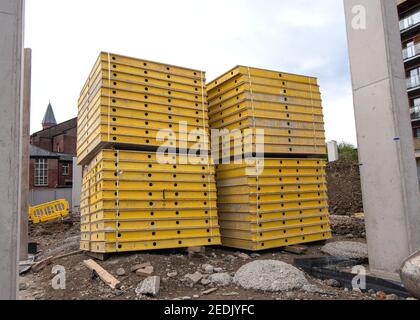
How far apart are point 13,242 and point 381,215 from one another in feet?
17.8

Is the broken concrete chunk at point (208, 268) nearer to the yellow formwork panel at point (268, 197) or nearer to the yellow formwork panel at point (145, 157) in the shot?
the yellow formwork panel at point (268, 197)

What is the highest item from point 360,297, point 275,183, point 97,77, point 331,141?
point 331,141

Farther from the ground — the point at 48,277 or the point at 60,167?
the point at 60,167

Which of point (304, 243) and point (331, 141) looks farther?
point (331, 141)

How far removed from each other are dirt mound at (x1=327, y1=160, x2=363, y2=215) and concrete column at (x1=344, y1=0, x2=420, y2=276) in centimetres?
1801

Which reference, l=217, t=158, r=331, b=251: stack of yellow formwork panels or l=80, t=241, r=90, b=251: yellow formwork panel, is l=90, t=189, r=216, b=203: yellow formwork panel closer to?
l=217, t=158, r=331, b=251: stack of yellow formwork panels

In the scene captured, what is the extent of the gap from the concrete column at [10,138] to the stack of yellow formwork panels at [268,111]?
179 inches

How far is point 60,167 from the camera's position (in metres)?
45.3

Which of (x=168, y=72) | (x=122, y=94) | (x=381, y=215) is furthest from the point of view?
(x=168, y=72)

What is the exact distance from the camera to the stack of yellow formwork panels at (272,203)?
7492mm

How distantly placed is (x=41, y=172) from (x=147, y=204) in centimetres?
4107

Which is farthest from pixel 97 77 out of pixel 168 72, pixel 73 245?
pixel 73 245
